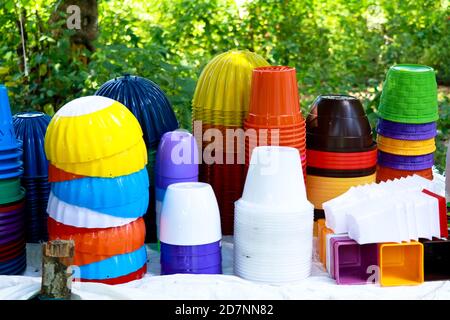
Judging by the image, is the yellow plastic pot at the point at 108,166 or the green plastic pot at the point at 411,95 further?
the green plastic pot at the point at 411,95

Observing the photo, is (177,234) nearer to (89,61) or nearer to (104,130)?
(104,130)

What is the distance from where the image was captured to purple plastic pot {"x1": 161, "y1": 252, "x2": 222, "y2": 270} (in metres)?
1.45

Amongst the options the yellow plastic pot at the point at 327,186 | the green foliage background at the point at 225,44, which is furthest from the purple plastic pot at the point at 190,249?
the green foliage background at the point at 225,44

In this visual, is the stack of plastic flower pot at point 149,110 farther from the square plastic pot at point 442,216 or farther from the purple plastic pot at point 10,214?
the square plastic pot at point 442,216

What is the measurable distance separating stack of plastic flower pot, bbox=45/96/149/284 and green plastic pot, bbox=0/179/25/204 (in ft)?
0.40

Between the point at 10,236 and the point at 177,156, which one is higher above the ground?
the point at 177,156

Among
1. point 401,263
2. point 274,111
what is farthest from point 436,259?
point 274,111

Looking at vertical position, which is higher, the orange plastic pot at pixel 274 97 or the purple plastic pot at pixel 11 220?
the orange plastic pot at pixel 274 97

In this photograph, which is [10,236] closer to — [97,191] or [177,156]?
[97,191]

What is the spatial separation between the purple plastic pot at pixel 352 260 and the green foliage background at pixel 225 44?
1.14m

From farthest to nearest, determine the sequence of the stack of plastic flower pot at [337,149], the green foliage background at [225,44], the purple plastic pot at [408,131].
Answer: the green foliage background at [225,44] → the purple plastic pot at [408,131] → the stack of plastic flower pot at [337,149]

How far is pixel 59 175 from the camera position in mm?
1420

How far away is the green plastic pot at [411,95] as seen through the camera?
1.73 m

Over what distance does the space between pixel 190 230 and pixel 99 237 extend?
186 millimetres
